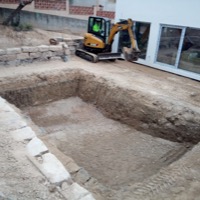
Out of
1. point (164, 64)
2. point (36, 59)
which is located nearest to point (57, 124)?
point (36, 59)

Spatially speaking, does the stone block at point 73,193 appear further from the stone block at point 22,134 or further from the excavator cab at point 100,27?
the excavator cab at point 100,27

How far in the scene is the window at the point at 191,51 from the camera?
7.86m

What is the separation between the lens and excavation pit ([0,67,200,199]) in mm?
4836

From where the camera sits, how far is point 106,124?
6504 millimetres

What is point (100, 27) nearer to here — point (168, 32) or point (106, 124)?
point (168, 32)

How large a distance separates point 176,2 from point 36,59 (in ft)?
17.2

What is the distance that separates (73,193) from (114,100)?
163 inches

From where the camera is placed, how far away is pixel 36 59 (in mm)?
8219

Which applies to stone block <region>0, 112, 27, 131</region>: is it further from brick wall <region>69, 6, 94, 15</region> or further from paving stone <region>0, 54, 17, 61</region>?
brick wall <region>69, 6, 94, 15</region>

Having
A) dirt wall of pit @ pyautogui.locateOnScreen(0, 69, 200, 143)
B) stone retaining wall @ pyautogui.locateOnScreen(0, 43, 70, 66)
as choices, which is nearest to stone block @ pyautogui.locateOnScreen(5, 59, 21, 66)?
stone retaining wall @ pyautogui.locateOnScreen(0, 43, 70, 66)

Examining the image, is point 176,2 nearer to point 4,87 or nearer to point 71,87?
point 71,87

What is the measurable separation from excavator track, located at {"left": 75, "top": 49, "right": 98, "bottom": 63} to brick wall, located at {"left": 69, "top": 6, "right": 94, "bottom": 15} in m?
5.22

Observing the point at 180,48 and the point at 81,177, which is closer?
the point at 81,177

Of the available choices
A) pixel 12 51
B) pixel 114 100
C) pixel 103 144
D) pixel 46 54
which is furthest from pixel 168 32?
pixel 12 51
